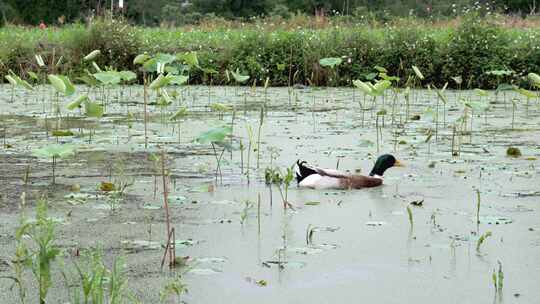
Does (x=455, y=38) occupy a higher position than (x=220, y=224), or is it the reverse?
(x=455, y=38)

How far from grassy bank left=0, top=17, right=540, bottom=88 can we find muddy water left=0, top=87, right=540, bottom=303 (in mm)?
4543

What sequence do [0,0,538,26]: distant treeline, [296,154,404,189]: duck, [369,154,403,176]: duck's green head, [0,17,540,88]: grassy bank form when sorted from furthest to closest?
[0,0,538,26]: distant treeline, [0,17,540,88]: grassy bank, [369,154,403,176]: duck's green head, [296,154,404,189]: duck

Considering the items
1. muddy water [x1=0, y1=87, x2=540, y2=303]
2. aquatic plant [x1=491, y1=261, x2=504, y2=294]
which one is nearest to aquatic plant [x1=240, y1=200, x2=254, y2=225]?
muddy water [x1=0, y1=87, x2=540, y2=303]

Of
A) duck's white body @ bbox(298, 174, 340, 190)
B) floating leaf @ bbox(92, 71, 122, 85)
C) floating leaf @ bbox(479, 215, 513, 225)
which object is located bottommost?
floating leaf @ bbox(479, 215, 513, 225)

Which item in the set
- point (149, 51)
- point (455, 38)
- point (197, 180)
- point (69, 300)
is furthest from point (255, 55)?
point (69, 300)

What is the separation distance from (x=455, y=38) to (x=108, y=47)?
4690 millimetres

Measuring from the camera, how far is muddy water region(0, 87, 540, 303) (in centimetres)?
269

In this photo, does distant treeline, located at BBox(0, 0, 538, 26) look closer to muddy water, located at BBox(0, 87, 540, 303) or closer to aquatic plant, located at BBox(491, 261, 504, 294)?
muddy water, located at BBox(0, 87, 540, 303)

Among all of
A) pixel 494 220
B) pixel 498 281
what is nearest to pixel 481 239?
pixel 498 281

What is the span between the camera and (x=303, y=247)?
3.08 metres

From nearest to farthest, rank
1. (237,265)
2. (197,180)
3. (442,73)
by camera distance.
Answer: (237,265) < (197,180) < (442,73)

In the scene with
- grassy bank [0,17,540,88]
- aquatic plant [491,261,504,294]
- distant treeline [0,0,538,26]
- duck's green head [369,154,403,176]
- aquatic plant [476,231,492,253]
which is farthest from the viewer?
distant treeline [0,0,538,26]

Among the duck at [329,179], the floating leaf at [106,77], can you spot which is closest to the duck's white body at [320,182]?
the duck at [329,179]

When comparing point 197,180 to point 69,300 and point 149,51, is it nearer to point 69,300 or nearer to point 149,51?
point 69,300
